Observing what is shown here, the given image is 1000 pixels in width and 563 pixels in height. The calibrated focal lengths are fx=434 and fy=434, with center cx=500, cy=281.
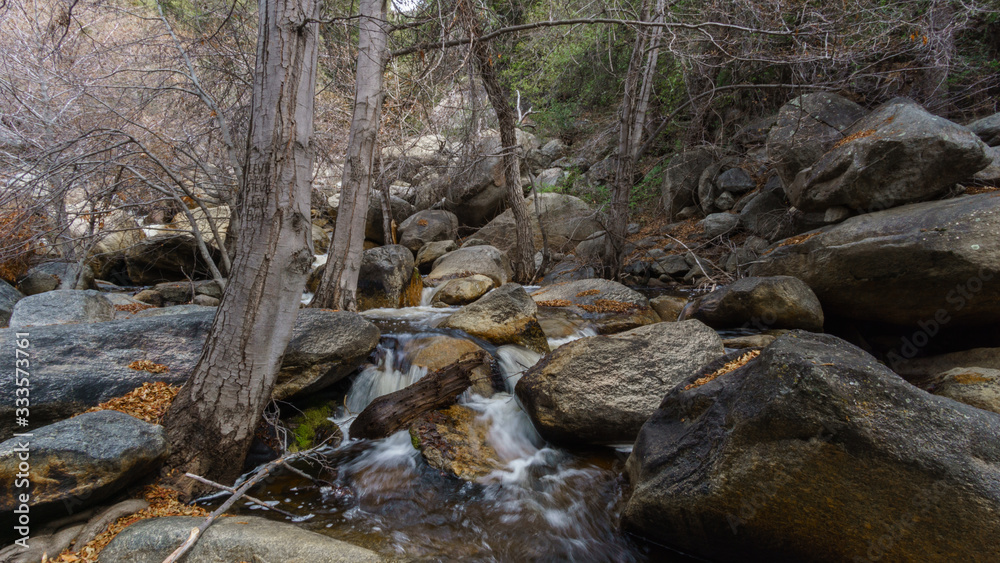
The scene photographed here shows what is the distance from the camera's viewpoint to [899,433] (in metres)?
2.10

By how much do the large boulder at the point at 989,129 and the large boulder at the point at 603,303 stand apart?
5590 mm

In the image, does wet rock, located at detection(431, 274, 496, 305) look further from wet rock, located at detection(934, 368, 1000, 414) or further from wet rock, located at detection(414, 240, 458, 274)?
wet rock, located at detection(934, 368, 1000, 414)

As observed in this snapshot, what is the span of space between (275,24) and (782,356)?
3892 millimetres

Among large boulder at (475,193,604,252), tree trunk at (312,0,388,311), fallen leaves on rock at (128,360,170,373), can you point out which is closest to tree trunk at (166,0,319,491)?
fallen leaves on rock at (128,360,170,373)

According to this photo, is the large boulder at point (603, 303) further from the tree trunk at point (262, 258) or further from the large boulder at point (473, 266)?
the tree trunk at point (262, 258)

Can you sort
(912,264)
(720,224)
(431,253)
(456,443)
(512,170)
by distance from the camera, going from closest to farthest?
(456,443), (912,264), (512,170), (720,224), (431,253)

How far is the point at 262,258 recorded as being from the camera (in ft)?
9.98

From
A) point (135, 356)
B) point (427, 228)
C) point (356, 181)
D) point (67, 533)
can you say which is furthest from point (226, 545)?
point (427, 228)

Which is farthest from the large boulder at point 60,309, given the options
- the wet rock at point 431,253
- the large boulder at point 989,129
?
the large boulder at point 989,129

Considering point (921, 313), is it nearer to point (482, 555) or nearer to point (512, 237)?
point (482, 555)

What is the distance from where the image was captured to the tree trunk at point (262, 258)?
119 inches

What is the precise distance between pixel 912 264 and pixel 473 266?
26.2ft

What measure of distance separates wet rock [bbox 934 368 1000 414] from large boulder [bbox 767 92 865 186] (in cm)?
516

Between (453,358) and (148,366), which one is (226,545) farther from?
(453,358)
